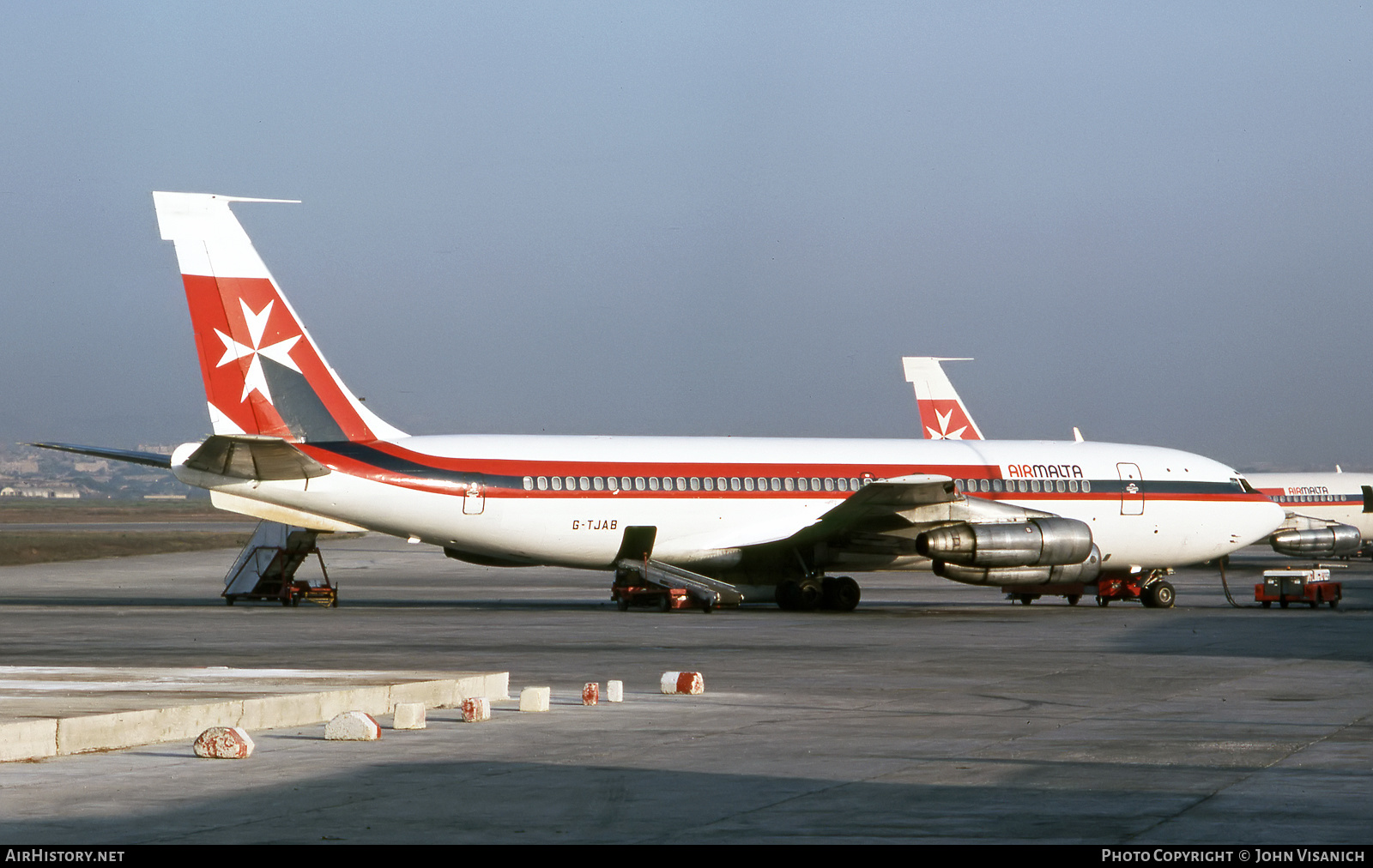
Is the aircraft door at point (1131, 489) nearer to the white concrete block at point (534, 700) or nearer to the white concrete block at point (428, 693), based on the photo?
the white concrete block at point (428, 693)

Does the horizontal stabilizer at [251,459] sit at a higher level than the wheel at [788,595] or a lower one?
higher

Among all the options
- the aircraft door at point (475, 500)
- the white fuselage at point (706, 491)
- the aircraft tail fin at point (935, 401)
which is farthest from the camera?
the aircraft tail fin at point (935, 401)

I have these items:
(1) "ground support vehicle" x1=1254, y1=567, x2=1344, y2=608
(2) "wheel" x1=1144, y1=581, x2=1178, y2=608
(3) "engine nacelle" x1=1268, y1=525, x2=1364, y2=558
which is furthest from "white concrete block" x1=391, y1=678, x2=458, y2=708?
(3) "engine nacelle" x1=1268, y1=525, x2=1364, y2=558

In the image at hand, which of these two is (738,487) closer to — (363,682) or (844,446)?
(844,446)

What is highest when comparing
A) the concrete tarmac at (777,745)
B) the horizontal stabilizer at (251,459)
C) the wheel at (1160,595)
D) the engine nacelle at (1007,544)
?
the horizontal stabilizer at (251,459)

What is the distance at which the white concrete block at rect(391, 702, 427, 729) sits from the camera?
13.0m

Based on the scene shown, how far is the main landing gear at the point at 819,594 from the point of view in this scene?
1302 inches

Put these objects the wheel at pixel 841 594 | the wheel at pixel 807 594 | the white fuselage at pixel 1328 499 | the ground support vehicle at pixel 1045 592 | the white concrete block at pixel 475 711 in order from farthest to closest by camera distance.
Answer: the white fuselage at pixel 1328 499 < the ground support vehicle at pixel 1045 592 < the wheel at pixel 841 594 < the wheel at pixel 807 594 < the white concrete block at pixel 475 711

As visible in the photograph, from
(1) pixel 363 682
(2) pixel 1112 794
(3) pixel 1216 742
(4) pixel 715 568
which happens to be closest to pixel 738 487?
(4) pixel 715 568

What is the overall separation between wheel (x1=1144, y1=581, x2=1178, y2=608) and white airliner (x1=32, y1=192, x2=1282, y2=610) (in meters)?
0.13

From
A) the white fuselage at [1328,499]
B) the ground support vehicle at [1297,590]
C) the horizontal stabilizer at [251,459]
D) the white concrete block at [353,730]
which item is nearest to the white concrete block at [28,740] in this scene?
the white concrete block at [353,730]

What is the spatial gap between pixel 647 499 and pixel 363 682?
655 inches

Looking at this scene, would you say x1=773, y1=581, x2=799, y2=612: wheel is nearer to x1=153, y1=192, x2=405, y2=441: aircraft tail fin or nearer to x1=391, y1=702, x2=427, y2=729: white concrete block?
x1=153, y1=192, x2=405, y2=441: aircraft tail fin

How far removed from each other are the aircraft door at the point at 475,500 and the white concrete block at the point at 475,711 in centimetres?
1682
